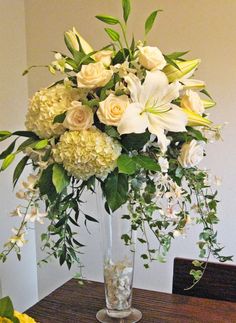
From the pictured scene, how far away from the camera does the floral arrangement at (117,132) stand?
0.79 m

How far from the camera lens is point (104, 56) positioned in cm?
88

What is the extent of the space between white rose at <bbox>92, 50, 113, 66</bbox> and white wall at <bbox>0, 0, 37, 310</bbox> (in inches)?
39.0

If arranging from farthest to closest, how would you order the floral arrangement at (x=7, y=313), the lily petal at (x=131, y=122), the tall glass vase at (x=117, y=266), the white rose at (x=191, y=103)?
the tall glass vase at (x=117, y=266) → the white rose at (x=191, y=103) → the lily petal at (x=131, y=122) → the floral arrangement at (x=7, y=313)

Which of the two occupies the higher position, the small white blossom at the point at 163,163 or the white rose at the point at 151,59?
the white rose at the point at 151,59

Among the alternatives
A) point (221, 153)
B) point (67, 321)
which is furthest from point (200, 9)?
point (67, 321)

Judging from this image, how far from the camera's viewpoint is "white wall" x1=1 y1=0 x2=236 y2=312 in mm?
1568

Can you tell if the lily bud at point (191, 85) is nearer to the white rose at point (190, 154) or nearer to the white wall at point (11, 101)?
the white rose at point (190, 154)

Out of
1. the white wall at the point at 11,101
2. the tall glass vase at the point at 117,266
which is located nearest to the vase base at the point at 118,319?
the tall glass vase at the point at 117,266

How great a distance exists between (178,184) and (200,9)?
3.17 ft

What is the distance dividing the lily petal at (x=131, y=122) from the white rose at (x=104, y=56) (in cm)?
15

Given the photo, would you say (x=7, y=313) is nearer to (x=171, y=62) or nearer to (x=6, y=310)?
(x=6, y=310)

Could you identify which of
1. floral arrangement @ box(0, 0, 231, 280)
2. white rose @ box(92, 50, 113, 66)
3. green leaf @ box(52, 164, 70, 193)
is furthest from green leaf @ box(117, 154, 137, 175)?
white rose @ box(92, 50, 113, 66)

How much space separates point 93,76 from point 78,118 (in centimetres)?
10

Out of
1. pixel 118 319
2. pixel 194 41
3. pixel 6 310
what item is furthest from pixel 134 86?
pixel 194 41
